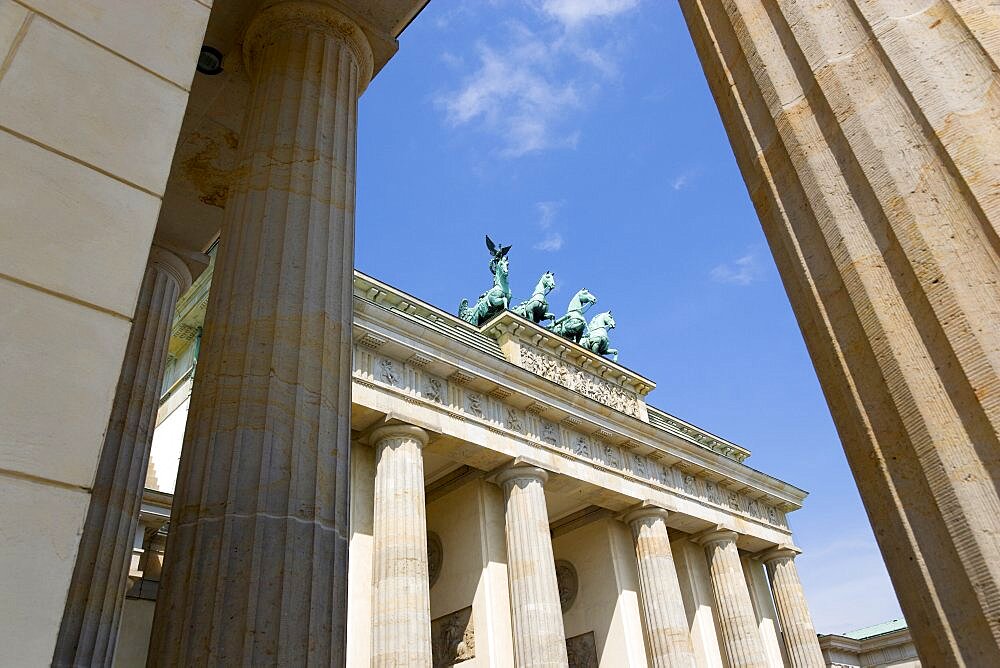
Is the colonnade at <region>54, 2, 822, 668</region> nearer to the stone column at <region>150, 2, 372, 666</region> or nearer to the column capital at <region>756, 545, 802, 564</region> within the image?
the stone column at <region>150, 2, 372, 666</region>

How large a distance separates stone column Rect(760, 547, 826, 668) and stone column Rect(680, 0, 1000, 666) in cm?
3971

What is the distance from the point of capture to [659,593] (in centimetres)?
3256

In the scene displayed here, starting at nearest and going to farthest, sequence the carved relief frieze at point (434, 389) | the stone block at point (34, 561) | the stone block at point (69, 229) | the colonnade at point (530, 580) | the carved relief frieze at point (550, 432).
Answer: the stone block at point (34, 561)
the stone block at point (69, 229)
the colonnade at point (530, 580)
the carved relief frieze at point (434, 389)
the carved relief frieze at point (550, 432)

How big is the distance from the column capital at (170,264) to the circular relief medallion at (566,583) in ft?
89.8

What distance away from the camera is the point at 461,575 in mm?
30719

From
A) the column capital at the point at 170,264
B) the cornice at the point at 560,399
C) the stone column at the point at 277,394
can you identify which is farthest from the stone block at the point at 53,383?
the cornice at the point at 560,399

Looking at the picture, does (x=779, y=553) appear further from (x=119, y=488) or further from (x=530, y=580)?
(x=119, y=488)

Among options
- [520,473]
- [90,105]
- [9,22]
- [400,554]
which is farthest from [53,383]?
[520,473]

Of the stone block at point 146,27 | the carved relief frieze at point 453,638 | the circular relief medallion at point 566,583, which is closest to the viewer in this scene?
the stone block at point 146,27

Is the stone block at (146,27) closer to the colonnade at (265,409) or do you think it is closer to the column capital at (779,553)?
the colonnade at (265,409)

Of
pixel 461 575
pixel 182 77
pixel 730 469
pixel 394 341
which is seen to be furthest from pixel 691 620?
pixel 182 77

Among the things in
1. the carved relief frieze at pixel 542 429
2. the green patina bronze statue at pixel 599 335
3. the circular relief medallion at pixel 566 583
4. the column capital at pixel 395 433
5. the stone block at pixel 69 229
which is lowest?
the stone block at pixel 69 229

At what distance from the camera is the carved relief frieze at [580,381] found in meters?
35.3

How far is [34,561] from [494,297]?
125 feet
